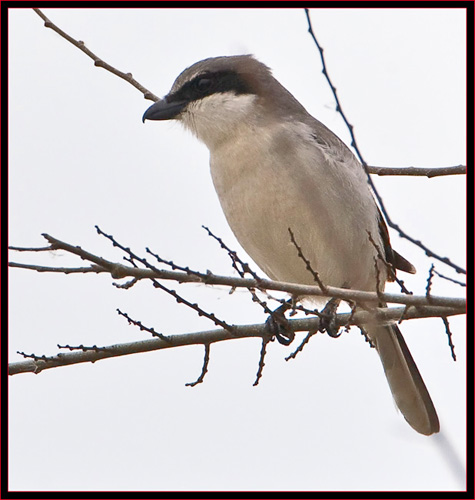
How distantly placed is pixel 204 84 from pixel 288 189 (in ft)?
4.00

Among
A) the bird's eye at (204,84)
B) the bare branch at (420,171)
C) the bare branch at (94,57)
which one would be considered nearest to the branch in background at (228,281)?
the bare branch at (420,171)

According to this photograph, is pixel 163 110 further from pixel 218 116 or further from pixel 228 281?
pixel 228 281

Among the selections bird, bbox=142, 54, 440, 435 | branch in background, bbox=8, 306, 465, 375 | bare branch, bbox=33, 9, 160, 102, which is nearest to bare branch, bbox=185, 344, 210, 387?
branch in background, bbox=8, 306, 465, 375

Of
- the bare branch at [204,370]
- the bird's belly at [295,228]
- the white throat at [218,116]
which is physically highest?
the white throat at [218,116]

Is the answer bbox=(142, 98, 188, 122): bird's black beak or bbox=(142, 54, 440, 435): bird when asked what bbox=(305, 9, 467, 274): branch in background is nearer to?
bbox=(142, 54, 440, 435): bird

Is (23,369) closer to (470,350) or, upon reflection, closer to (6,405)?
(6,405)

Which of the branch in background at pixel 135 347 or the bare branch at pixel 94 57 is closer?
the branch in background at pixel 135 347

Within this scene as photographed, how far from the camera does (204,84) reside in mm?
5434

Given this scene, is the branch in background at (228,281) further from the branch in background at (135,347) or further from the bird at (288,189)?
the bird at (288,189)

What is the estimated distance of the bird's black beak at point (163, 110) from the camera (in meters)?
5.33

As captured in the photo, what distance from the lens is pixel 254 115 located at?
17.0ft

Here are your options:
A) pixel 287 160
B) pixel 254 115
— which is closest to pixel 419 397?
pixel 287 160

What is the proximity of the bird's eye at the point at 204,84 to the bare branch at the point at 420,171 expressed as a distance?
1.49m

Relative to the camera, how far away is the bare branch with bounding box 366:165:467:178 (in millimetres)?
3900
